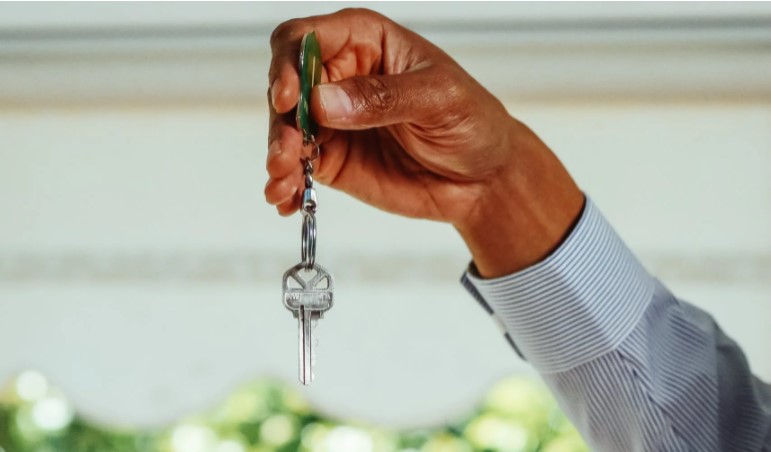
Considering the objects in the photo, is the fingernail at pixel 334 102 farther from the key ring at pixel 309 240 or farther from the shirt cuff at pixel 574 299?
the shirt cuff at pixel 574 299

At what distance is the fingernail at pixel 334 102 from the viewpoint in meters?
0.58

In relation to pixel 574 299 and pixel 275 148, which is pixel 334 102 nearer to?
pixel 275 148

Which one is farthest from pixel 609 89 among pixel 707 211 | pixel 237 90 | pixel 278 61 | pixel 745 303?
pixel 278 61

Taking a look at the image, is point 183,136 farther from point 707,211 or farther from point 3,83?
point 707,211

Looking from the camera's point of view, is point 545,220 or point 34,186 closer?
point 545,220

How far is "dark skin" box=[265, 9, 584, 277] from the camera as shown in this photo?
604mm

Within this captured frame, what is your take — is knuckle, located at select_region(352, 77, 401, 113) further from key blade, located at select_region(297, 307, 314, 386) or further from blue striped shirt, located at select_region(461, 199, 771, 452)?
blue striped shirt, located at select_region(461, 199, 771, 452)

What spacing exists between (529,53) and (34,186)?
77 centimetres

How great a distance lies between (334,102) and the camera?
58 centimetres

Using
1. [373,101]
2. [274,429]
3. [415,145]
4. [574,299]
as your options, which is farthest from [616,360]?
[274,429]

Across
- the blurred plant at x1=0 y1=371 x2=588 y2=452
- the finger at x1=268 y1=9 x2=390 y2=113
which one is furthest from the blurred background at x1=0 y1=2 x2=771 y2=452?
the finger at x1=268 y1=9 x2=390 y2=113

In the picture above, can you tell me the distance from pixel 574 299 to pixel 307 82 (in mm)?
379

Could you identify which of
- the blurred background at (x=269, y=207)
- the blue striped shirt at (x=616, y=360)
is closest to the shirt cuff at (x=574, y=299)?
the blue striped shirt at (x=616, y=360)

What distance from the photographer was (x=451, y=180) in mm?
815
